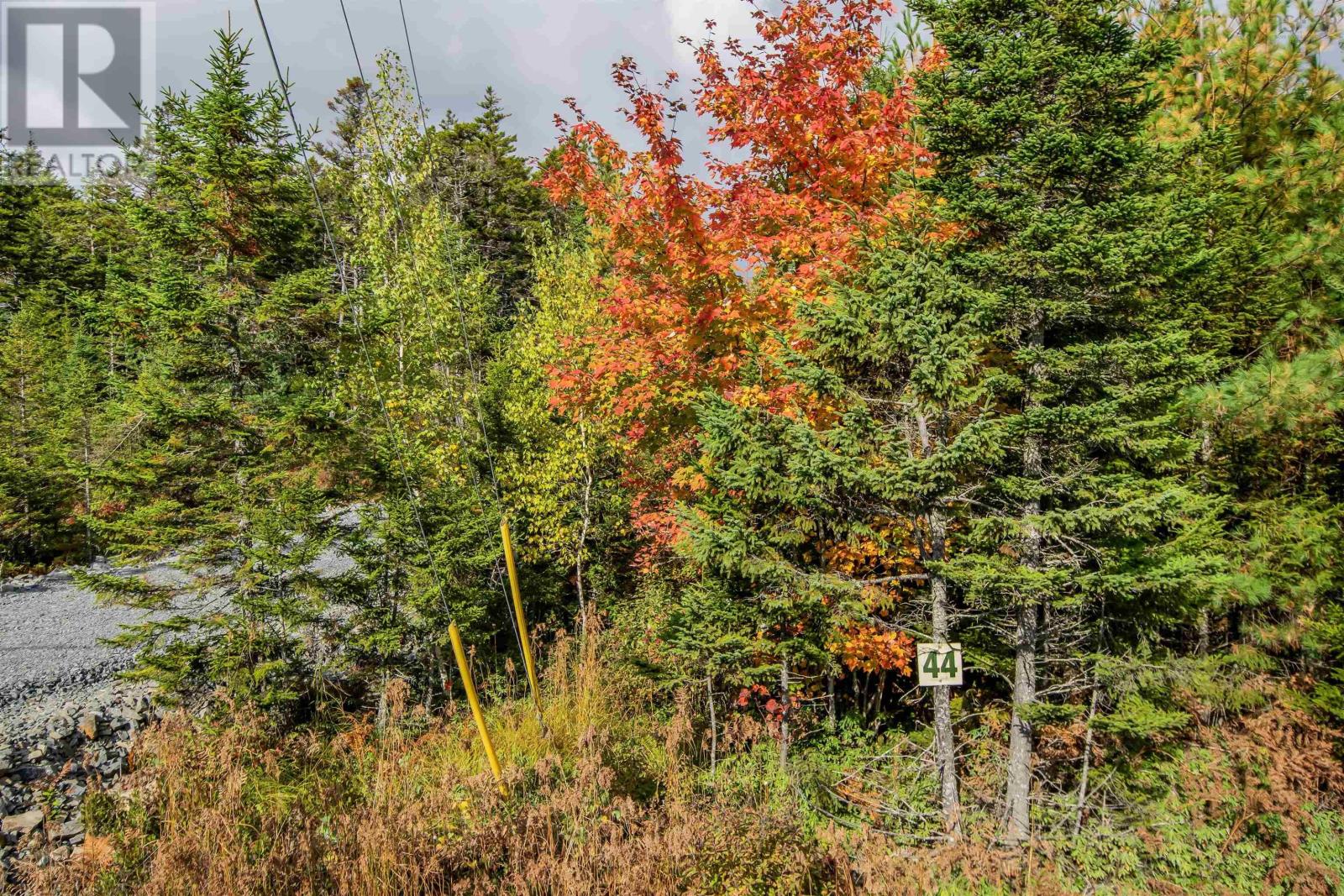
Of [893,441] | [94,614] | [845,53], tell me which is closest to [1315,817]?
[893,441]

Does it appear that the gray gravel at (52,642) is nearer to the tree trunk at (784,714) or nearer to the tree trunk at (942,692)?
the tree trunk at (784,714)

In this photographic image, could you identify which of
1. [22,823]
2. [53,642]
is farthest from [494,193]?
[22,823]

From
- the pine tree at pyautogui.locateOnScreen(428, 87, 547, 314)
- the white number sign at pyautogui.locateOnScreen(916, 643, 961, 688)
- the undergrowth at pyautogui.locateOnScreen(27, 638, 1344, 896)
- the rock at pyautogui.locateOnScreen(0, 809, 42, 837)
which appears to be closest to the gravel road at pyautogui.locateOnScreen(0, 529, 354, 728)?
the rock at pyautogui.locateOnScreen(0, 809, 42, 837)

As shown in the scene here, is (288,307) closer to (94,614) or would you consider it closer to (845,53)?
(845,53)

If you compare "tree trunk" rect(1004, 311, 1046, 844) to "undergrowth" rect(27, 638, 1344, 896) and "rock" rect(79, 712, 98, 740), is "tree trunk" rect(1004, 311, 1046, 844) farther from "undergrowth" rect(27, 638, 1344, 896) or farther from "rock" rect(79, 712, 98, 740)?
"rock" rect(79, 712, 98, 740)

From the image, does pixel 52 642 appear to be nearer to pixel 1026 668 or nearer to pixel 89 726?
pixel 89 726

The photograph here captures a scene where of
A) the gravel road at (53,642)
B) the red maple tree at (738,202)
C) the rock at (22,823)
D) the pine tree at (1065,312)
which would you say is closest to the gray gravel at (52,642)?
the gravel road at (53,642)

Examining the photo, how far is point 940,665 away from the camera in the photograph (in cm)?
525

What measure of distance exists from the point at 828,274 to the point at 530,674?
168 inches

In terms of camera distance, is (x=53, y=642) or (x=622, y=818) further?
(x=53, y=642)

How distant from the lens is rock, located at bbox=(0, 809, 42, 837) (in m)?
5.85

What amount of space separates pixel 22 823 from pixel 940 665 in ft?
28.0

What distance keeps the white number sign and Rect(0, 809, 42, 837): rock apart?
8029 millimetres

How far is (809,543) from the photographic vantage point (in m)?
7.11
